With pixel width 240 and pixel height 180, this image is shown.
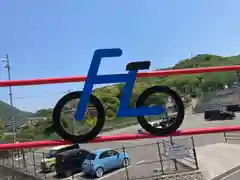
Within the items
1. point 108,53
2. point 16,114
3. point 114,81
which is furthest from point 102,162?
point 108,53

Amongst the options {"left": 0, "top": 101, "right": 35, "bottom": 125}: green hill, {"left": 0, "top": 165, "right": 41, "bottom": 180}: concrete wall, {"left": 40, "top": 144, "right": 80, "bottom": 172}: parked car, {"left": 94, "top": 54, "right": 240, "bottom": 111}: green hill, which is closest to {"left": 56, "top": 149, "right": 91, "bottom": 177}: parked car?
{"left": 40, "top": 144, "right": 80, "bottom": 172}: parked car

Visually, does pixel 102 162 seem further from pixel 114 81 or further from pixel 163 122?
pixel 114 81

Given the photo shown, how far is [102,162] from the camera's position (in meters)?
19.6

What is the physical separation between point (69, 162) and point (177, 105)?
61.3ft

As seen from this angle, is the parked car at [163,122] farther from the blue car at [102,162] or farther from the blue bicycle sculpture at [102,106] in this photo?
the blue car at [102,162]

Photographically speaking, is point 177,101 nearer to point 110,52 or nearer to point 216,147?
point 110,52

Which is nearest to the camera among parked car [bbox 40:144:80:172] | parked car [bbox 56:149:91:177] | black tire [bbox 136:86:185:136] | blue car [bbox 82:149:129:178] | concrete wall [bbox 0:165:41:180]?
black tire [bbox 136:86:185:136]

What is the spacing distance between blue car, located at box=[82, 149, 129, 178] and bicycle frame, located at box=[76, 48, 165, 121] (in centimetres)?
1593

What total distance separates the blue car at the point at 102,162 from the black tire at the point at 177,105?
15772mm

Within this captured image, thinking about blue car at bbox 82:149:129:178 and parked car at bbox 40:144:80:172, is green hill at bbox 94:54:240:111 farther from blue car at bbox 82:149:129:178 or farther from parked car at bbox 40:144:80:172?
parked car at bbox 40:144:80:172

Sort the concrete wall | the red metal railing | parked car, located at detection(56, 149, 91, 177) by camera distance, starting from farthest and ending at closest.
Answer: parked car, located at detection(56, 149, 91, 177), the concrete wall, the red metal railing

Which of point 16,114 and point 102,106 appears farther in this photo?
point 16,114

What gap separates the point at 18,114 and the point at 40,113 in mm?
491

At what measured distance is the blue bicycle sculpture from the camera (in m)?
3.39
